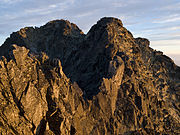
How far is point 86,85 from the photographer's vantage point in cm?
8200

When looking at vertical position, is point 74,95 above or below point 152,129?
above

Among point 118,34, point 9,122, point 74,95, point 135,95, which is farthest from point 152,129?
point 9,122

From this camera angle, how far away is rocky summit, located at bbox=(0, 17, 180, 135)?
4878cm

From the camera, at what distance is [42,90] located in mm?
52594

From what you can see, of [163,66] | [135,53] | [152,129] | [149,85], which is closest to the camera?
[152,129]

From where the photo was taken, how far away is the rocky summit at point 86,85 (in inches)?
1921

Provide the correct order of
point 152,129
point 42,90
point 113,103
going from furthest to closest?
point 152,129 < point 113,103 < point 42,90

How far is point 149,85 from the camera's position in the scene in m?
99.2

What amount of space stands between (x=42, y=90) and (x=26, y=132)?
11.4 metres

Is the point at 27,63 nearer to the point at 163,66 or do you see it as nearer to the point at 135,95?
the point at 135,95

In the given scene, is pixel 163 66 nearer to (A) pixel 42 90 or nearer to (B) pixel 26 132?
(A) pixel 42 90

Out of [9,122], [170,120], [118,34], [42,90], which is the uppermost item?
[118,34]

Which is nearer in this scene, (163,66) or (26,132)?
(26,132)

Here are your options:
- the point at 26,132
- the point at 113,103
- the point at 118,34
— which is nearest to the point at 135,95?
the point at 113,103
